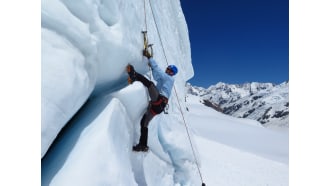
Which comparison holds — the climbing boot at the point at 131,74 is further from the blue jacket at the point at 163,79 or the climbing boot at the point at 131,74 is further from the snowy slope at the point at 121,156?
the blue jacket at the point at 163,79

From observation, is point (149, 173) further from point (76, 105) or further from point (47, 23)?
point (47, 23)

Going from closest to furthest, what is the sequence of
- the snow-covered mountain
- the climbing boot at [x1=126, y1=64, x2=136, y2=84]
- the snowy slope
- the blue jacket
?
the snow-covered mountain → the snowy slope → the climbing boot at [x1=126, y1=64, x2=136, y2=84] → the blue jacket

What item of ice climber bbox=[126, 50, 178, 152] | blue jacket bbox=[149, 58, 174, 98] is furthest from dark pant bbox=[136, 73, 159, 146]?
blue jacket bbox=[149, 58, 174, 98]

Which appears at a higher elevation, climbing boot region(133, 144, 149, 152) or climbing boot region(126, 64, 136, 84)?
climbing boot region(126, 64, 136, 84)

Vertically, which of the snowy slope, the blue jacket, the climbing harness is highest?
the blue jacket

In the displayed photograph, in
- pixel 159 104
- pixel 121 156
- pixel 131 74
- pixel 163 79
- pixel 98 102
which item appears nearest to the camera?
pixel 121 156

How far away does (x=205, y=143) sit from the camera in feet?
42.8

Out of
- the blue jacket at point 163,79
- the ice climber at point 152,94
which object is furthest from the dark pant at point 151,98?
the blue jacket at point 163,79

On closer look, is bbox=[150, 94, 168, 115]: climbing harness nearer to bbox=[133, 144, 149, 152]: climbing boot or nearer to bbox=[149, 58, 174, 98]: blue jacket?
bbox=[149, 58, 174, 98]: blue jacket

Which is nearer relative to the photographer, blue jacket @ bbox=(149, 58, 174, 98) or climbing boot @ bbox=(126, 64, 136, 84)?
climbing boot @ bbox=(126, 64, 136, 84)

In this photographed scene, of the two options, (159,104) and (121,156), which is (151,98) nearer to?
(159,104)

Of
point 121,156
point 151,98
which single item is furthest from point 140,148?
point 151,98

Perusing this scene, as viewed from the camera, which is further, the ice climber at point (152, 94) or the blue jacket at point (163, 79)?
the blue jacket at point (163, 79)

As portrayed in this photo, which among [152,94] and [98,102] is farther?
[152,94]
